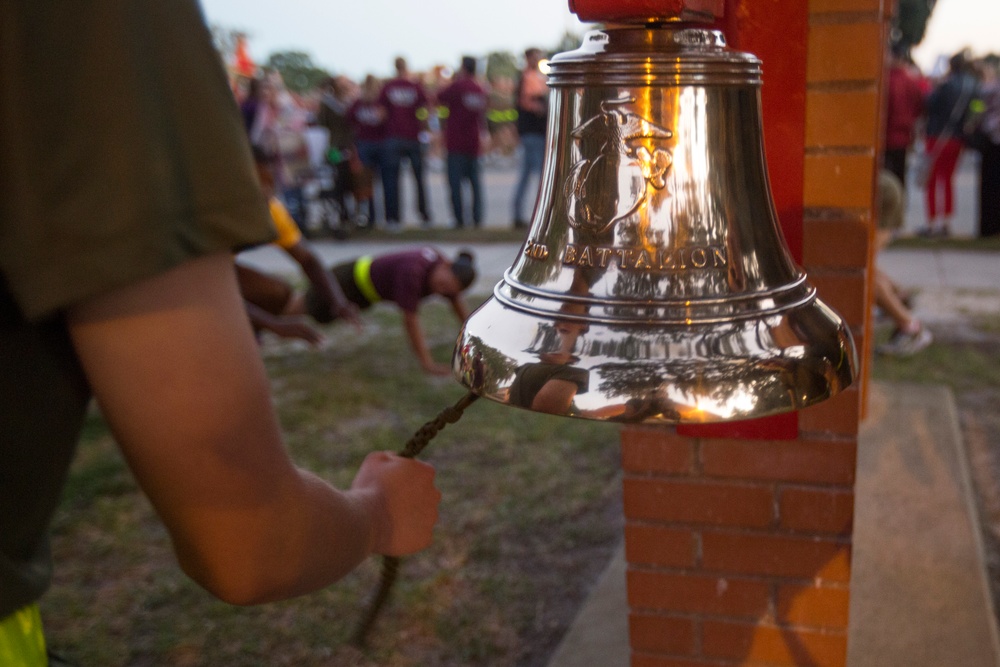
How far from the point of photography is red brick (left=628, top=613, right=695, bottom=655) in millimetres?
1850

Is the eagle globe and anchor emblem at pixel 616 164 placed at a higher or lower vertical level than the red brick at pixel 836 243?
higher

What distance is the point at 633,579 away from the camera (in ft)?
6.04

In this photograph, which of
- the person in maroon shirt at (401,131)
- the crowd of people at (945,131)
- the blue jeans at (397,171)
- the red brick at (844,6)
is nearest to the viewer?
the red brick at (844,6)

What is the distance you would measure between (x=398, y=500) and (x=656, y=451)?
0.75m

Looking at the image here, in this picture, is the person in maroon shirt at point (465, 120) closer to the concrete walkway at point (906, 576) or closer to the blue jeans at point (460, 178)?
the blue jeans at point (460, 178)

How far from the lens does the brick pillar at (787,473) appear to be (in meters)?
1.45

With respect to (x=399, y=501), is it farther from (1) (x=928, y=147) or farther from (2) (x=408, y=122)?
(2) (x=408, y=122)

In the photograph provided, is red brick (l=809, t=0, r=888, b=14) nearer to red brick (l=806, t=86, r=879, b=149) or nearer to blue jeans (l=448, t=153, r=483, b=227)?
red brick (l=806, t=86, r=879, b=149)

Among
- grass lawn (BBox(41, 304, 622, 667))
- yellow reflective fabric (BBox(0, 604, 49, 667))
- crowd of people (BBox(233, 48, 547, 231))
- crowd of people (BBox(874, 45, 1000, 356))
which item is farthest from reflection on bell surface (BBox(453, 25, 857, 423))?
crowd of people (BBox(233, 48, 547, 231))

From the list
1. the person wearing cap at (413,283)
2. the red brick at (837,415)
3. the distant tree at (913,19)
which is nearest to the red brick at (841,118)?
the red brick at (837,415)

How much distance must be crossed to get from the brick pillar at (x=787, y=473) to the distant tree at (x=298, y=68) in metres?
28.5

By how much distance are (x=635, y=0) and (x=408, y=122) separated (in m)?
10.0

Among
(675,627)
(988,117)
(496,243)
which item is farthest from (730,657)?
(988,117)

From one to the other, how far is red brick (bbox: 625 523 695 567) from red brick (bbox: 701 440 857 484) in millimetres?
156
